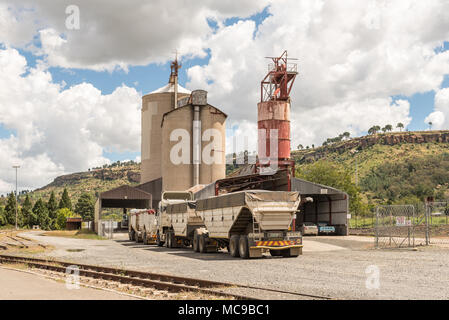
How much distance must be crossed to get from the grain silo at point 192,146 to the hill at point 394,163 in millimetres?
22475

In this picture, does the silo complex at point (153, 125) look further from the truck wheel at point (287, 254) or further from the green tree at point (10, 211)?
the truck wheel at point (287, 254)

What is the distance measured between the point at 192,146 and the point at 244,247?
4613 centimetres

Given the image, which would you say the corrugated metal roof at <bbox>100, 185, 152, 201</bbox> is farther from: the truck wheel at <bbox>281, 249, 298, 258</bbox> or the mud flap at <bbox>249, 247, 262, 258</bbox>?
the mud flap at <bbox>249, 247, 262, 258</bbox>

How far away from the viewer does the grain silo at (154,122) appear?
252 ft

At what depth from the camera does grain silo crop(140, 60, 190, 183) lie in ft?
252

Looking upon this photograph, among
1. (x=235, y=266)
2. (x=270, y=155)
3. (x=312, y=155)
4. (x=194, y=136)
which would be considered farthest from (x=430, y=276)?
(x=312, y=155)

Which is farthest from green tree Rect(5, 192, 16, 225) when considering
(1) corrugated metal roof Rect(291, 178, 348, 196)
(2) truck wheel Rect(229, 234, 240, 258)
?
(2) truck wheel Rect(229, 234, 240, 258)

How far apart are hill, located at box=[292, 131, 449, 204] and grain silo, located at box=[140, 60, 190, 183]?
25.6 metres

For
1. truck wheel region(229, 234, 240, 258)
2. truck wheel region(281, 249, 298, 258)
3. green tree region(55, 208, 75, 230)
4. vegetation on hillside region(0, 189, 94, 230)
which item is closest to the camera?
truck wheel region(281, 249, 298, 258)

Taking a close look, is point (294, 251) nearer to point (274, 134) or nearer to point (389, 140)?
point (274, 134)

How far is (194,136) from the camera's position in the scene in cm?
6756

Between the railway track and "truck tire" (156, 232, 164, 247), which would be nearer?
the railway track

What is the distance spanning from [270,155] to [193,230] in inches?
841
